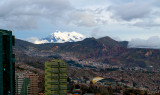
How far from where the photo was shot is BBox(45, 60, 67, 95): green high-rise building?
60344 mm

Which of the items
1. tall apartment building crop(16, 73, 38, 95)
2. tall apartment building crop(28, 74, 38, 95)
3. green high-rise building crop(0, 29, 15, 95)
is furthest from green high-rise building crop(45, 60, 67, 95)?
tall apartment building crop(28, 74, 38, 95)

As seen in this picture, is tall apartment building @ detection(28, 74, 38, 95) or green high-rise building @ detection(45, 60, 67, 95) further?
tall apartment building @ detection(28, 74, 38, 95)

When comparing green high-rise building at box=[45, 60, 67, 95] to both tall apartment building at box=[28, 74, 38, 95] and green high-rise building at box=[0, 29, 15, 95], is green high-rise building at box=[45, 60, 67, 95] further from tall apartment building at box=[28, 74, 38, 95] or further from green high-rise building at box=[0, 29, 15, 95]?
tall apartment building at box=[28, 74, 38, 95]

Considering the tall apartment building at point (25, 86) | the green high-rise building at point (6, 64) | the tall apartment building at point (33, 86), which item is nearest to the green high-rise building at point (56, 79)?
the green high-rise building at point (6, 64)

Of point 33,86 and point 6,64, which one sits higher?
point 6,64

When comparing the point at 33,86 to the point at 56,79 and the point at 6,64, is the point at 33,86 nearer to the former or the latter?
the point at 56,79

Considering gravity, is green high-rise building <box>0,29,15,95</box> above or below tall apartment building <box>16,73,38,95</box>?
above

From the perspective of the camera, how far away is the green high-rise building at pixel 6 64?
47312 mm

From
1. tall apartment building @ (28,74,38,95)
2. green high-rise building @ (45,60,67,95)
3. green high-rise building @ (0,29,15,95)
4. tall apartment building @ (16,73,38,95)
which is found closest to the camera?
green high-rise building @ (0,29,15,95)

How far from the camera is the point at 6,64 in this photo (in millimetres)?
47750

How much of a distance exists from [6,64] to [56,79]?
15.4 m

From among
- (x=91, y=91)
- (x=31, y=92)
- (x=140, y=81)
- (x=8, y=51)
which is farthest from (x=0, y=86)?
(x=140, y=81)

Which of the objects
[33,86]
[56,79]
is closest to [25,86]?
[33,86]

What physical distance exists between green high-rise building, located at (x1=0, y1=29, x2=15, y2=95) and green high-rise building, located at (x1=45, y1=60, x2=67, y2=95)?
13745 mm
